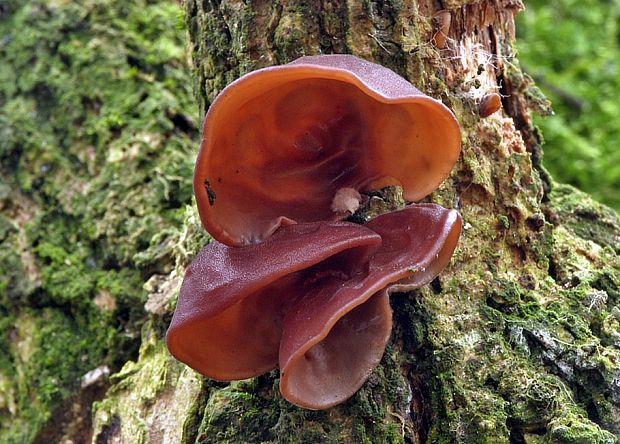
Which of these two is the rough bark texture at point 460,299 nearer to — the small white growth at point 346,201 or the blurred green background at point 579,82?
the small white growth at point 346,201

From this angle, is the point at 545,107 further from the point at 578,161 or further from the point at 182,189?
the point at 578,161

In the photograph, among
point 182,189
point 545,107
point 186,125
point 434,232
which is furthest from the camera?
point 186,125

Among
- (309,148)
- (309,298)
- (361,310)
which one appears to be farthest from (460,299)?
(309,148)

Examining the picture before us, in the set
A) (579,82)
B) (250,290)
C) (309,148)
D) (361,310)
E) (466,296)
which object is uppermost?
(309,148)

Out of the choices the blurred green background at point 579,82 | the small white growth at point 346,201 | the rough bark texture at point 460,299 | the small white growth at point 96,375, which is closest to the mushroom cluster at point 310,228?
the small white growth at point 346,201

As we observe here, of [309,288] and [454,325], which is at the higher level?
[309,288]

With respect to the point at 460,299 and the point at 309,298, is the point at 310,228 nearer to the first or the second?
the point at 309,298

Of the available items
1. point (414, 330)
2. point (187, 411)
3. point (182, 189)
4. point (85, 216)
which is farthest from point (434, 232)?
point (85, 216)
